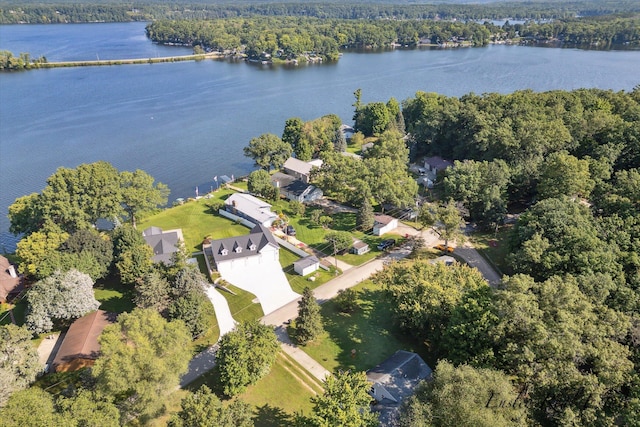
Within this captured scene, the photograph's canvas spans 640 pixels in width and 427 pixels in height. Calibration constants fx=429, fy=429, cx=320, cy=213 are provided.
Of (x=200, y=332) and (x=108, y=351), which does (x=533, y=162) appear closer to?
(x=200, y=332)

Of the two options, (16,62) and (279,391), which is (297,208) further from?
(16,62)

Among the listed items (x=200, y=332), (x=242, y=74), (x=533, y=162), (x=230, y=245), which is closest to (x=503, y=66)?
(x=242, y=74)

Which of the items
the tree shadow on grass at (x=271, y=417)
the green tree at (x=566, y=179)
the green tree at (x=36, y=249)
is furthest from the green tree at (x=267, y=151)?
the tree shadow on grass at (x=271, y=417)

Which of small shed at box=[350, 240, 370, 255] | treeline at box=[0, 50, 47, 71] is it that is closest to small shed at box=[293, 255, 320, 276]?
small shed at box=[350, 240, 370, 255]

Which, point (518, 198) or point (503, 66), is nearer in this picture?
point (518, 198)

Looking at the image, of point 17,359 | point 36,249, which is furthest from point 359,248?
point 36,249

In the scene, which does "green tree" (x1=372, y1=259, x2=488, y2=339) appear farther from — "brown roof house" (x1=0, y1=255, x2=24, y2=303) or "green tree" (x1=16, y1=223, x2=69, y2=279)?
"brown roof house" (x1=0, y1=255, x2=24, y2=303)
